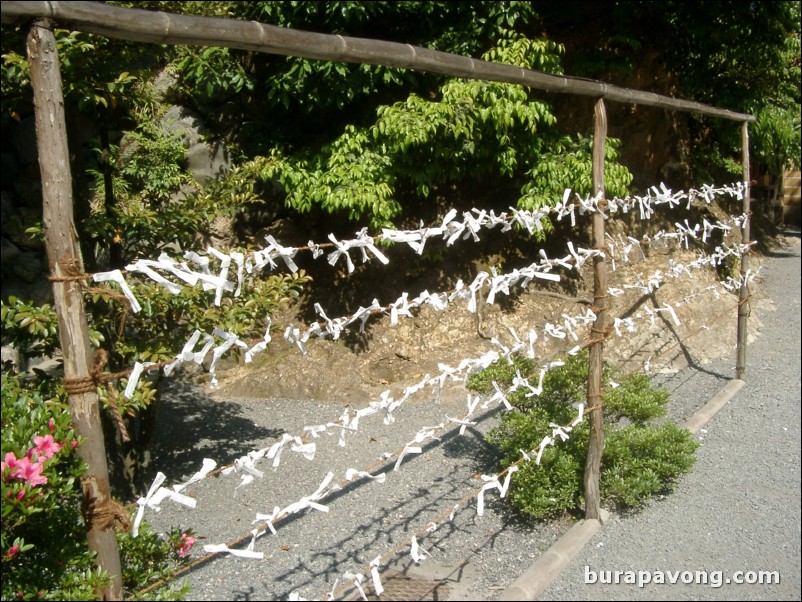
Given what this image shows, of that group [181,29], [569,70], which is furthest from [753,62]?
[181,29]

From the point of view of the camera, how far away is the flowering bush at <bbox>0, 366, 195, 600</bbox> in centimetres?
184

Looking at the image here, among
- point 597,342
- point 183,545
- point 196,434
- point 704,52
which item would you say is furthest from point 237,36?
point 704,52

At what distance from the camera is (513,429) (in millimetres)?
3957

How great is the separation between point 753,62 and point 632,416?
5.80 m

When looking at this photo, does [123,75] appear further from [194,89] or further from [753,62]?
[753,62]

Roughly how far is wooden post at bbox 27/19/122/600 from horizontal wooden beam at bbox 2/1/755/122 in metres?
0.07

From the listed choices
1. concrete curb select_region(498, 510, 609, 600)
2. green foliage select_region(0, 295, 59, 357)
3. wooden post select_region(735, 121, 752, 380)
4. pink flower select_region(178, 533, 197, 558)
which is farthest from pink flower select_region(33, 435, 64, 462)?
wooden post select_region(735, 121, 752, 380)

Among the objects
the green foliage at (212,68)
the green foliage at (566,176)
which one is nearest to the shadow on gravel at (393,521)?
the green foliage at (566,176)

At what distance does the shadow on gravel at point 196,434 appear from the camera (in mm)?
5203

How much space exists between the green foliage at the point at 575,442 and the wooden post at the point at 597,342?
0.12 metres

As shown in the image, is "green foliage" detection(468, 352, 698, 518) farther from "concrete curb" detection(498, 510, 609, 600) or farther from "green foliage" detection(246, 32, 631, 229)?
"green foliage" detection(246, 32, 631, 229)

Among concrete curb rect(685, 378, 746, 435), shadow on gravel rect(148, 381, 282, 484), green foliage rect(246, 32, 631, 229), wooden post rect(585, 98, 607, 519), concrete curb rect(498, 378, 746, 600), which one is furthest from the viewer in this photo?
green foliage rect(246, 32, 631, 229)

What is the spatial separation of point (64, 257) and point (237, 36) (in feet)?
2.56

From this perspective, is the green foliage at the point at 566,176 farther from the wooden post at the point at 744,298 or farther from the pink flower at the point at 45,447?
the pink flower at the point at 45,447
